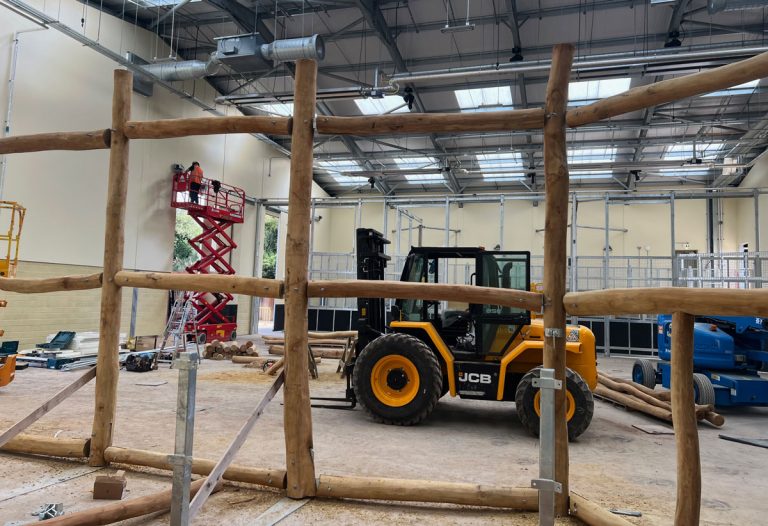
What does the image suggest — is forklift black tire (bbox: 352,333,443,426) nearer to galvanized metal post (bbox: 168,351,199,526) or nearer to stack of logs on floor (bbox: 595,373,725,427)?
stack of logs on floor (bbox: 595,373,725,427)

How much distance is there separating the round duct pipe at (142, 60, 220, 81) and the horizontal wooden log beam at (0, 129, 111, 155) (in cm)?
916

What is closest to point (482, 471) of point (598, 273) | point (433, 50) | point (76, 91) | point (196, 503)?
point (196, 503)

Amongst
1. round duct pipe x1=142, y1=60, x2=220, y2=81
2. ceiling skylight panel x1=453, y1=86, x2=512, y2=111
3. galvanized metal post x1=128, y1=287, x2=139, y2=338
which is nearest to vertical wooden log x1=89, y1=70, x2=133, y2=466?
round duct pipe x1=142, y1=60, x2=220, y2=81

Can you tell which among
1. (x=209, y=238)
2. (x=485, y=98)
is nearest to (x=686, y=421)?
(x=485, y=98)

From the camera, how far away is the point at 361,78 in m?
15.8

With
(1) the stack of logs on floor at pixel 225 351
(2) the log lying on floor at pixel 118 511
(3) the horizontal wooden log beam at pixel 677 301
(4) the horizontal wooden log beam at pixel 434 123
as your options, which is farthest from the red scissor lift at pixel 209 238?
(3) the horizontal wooden log beam at pixel 677 301

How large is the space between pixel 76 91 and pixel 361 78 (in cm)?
798

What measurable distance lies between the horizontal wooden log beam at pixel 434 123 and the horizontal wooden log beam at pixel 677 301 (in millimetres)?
1352

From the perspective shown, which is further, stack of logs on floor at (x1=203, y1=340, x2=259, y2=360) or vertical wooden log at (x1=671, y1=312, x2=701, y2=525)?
stack of logs on floor at (x1=203, y1=340, x2=259, y2=360)

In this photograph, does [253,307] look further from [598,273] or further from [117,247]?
[117,247]

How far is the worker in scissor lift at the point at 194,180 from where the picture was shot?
1565 centimetres

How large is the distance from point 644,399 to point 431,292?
5.92 metres

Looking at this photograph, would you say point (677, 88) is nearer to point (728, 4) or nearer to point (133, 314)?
point (728, 4)

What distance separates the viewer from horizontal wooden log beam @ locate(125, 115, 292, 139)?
380 cm
